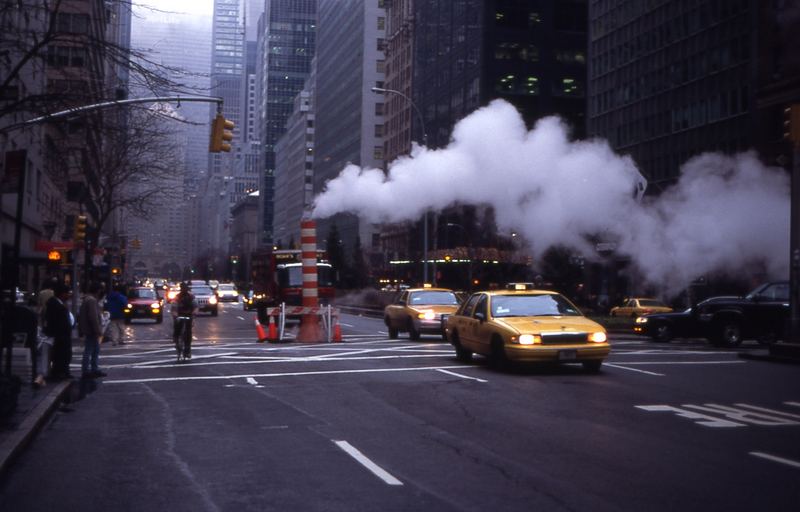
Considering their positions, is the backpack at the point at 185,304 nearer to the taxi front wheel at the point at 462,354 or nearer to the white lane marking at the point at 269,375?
the white lane marking at the point at 269,375

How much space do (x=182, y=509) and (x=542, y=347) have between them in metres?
10.2

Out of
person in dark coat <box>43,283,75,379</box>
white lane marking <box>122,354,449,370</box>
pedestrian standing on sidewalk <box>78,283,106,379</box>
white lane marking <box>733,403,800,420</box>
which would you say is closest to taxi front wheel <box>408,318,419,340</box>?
white lane marking <box>122,354,449,370</box>

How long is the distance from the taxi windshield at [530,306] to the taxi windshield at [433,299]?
32.3 ft

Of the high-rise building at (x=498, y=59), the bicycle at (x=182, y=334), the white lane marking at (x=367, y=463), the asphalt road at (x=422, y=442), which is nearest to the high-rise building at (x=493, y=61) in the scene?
the high-rise building at (x=498, y=59)

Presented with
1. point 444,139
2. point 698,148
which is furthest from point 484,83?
point 698,148

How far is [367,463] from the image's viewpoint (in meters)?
9.09

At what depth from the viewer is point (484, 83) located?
77625 mm

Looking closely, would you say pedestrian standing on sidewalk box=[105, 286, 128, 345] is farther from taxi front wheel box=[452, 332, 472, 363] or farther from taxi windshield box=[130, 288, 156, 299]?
taxi windshield box=[130, 288, 156, 299]

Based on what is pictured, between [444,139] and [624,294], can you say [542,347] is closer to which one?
[624,294]

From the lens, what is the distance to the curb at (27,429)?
29.8 ft

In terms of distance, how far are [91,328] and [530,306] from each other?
8107 millimetres

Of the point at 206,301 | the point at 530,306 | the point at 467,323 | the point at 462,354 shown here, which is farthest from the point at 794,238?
the point at 206,301

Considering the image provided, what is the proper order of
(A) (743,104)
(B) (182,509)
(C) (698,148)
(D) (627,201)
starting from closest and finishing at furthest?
(B) (182,509), (D) (627,201), (A) (743,104), (C) (698,148)

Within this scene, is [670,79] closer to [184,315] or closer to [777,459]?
[184,315]
